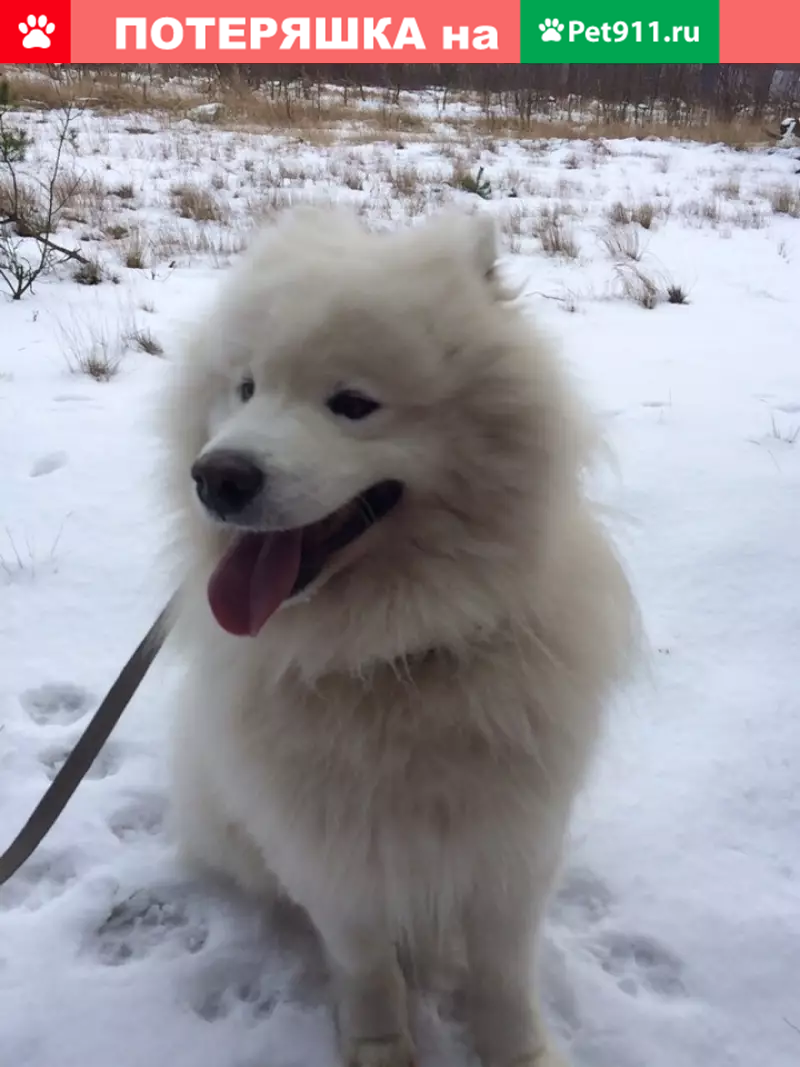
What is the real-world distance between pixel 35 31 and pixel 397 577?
17.8 m

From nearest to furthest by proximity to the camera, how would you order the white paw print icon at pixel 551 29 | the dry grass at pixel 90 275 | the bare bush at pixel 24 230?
the bare bush at pixel 24 230 < the dry grass at pixel 90 275 < the white paw print icon at pixel 551 29

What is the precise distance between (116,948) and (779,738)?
5.95ft

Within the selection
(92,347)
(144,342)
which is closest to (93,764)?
(92,347)

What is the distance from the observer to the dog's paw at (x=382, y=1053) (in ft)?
5.39

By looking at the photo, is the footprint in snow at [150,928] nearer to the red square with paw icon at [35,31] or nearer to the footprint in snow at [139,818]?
the footprint in snow at [139,818]

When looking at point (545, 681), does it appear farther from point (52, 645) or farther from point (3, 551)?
point (3, 551)

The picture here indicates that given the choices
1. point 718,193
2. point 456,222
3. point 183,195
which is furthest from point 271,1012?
point 718,193

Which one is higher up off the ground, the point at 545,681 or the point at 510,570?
the point at 510,570

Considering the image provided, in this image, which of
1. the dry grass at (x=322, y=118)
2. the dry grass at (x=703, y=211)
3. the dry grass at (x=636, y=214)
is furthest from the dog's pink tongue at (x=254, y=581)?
the dry grass at (x=322, y=118)

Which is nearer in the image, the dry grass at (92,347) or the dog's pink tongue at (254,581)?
the dog's pink tongue at (254,581)

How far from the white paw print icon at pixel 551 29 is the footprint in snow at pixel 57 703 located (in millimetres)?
20072

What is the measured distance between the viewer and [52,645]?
8.77 feet

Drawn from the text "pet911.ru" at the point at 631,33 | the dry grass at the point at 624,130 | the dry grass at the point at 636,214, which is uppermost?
the text "pet911.ru" at the point at 631,33

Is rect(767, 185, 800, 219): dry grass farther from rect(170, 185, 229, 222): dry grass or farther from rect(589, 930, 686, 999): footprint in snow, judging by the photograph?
rect(589, 930, 686, 999): footprint in snow
